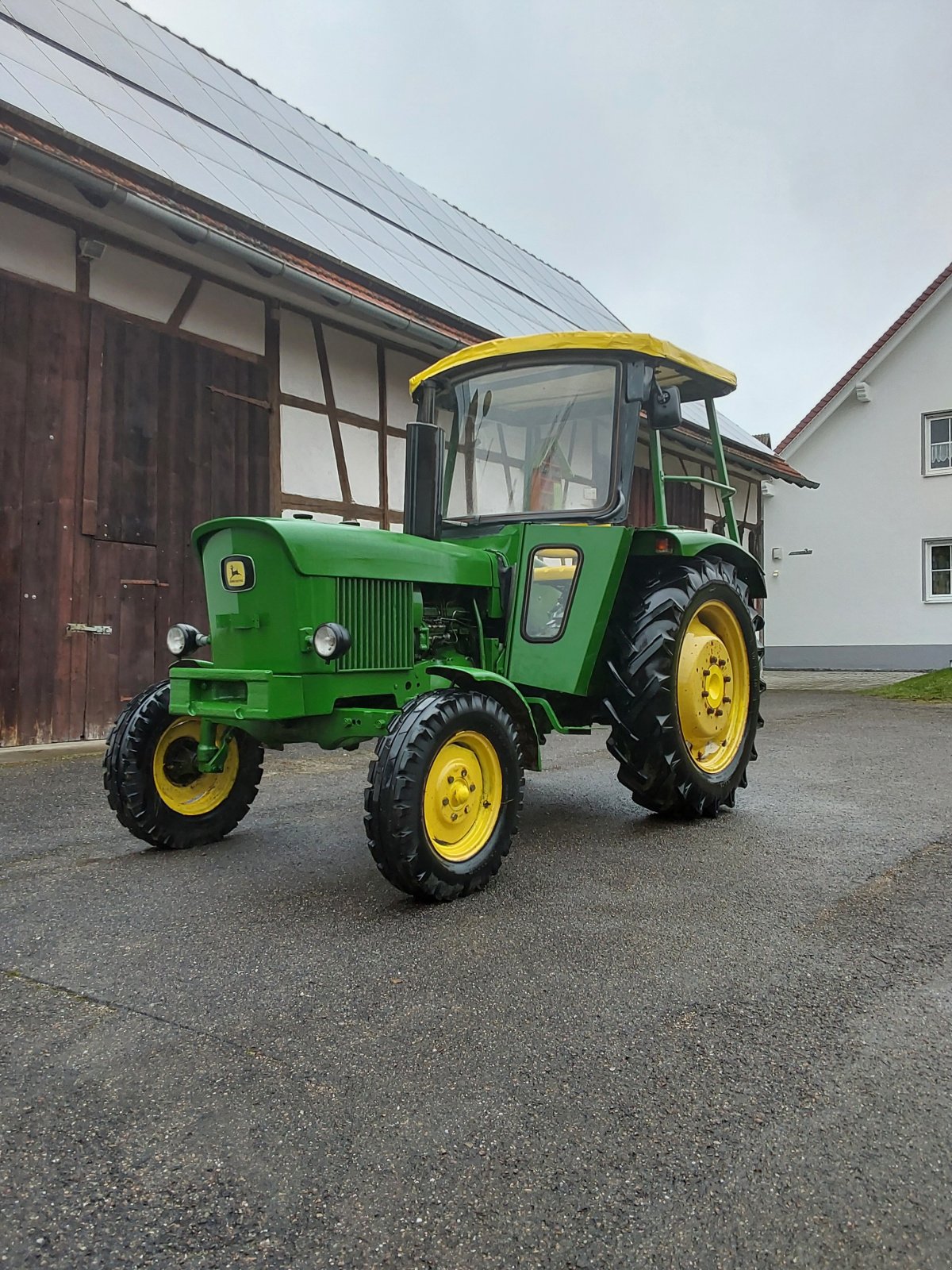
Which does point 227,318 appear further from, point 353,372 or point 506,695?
point 506,695

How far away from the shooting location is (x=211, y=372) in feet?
26.7

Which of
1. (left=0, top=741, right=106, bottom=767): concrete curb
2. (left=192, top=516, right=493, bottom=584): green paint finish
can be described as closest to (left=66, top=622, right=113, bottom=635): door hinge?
(left=0, top=741, right=106, bottom=767): concrete curb

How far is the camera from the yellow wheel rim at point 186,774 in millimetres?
3746

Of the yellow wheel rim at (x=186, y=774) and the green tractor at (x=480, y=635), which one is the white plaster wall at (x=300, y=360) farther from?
the yellow wheel rim at (x=186, y=774)

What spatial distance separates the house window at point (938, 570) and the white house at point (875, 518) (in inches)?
0.9

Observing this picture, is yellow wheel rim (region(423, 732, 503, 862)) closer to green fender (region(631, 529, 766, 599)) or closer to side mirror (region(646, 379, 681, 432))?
green fender (region(631, 529, 766, 599))

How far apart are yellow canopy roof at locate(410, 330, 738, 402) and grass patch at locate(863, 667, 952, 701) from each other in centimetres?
814

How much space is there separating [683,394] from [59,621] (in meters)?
4.96

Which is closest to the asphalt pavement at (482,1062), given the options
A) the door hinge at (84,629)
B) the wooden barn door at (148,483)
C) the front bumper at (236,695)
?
the front bumper at (236,695)

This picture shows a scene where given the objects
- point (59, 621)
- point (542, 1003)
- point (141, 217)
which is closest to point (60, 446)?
point (59, 621)

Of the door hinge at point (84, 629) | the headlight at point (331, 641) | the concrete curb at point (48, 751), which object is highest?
the door hinge at point (84, 629)

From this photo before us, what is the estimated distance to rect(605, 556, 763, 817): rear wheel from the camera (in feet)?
13.2

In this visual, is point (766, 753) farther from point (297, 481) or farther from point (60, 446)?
point (60, 446)

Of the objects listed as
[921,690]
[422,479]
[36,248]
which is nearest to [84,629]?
[36,248]
